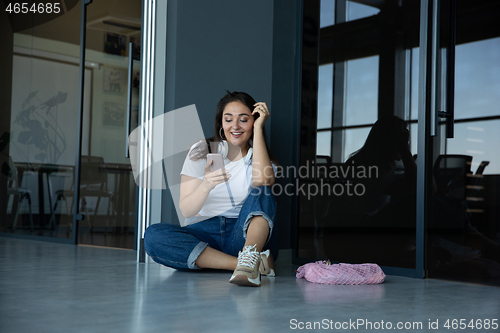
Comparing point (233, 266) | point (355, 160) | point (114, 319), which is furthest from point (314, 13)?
point (114, 319)

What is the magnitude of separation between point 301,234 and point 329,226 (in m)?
0.29

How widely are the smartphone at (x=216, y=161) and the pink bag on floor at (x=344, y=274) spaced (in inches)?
22.3

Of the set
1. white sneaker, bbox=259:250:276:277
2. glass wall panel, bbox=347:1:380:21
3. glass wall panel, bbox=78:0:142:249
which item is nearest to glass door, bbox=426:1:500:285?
glass wall panel, bbox=347:1:380:21

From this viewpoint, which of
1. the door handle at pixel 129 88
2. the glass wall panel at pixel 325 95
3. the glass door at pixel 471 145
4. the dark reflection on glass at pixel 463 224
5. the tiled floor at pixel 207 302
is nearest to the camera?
the tiled floor at pixel 207 302

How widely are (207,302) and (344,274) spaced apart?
26.3 inches

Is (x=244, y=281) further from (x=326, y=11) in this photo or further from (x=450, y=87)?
(x=326, y=11)

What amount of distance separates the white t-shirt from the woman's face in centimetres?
12

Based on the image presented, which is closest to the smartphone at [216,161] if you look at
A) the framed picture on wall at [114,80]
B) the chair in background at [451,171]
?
the framed picture on wall at [114,80]

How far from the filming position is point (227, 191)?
2.20m

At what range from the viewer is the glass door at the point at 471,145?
3850 millimetres
